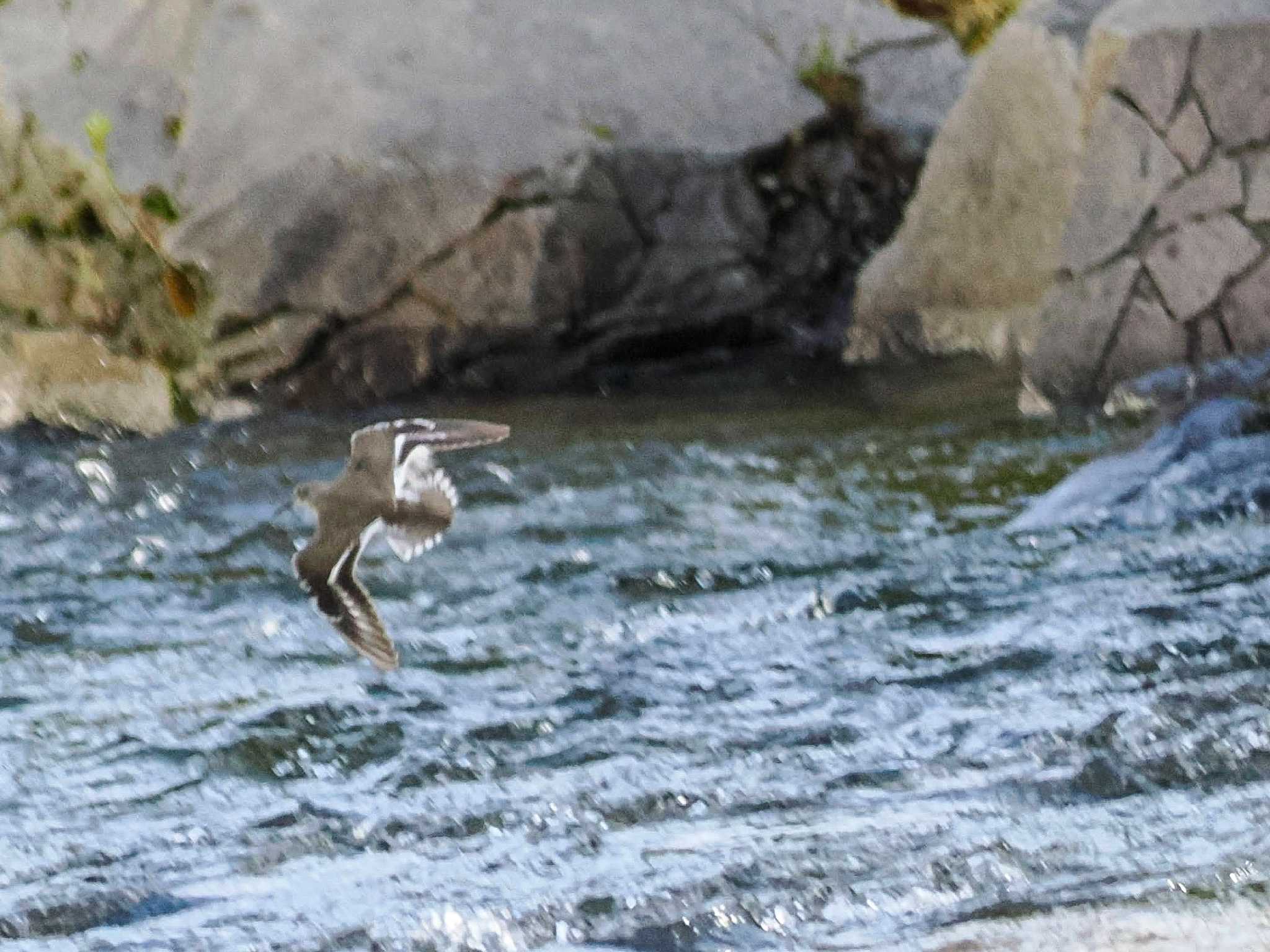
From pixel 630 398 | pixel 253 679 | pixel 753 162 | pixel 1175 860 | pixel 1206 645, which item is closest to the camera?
pixel 1175 860

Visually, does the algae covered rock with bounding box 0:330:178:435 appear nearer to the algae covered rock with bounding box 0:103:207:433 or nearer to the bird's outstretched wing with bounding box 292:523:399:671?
the algae covered rock with bounding box 0:103:207:433

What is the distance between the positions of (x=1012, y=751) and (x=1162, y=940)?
119 cm

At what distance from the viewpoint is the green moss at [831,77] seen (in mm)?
9844

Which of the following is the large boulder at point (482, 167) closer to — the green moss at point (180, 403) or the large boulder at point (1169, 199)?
the green moss at point (180, 403)

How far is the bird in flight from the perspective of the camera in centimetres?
363

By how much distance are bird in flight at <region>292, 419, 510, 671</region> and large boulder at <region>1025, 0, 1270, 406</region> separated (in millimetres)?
3778

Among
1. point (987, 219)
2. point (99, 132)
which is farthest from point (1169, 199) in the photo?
point (99, 132)

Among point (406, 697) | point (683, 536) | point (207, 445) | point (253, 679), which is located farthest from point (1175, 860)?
point (207, 445)

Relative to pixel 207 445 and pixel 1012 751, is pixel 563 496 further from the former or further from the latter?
pixel 1012 751

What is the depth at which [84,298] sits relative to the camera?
9.28 metres

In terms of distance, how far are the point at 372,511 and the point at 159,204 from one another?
5.50 meters

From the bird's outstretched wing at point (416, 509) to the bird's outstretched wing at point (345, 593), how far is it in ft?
0.23

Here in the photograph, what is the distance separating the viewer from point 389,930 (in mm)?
3203

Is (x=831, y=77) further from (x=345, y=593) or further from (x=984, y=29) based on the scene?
(x=345, y=593)
